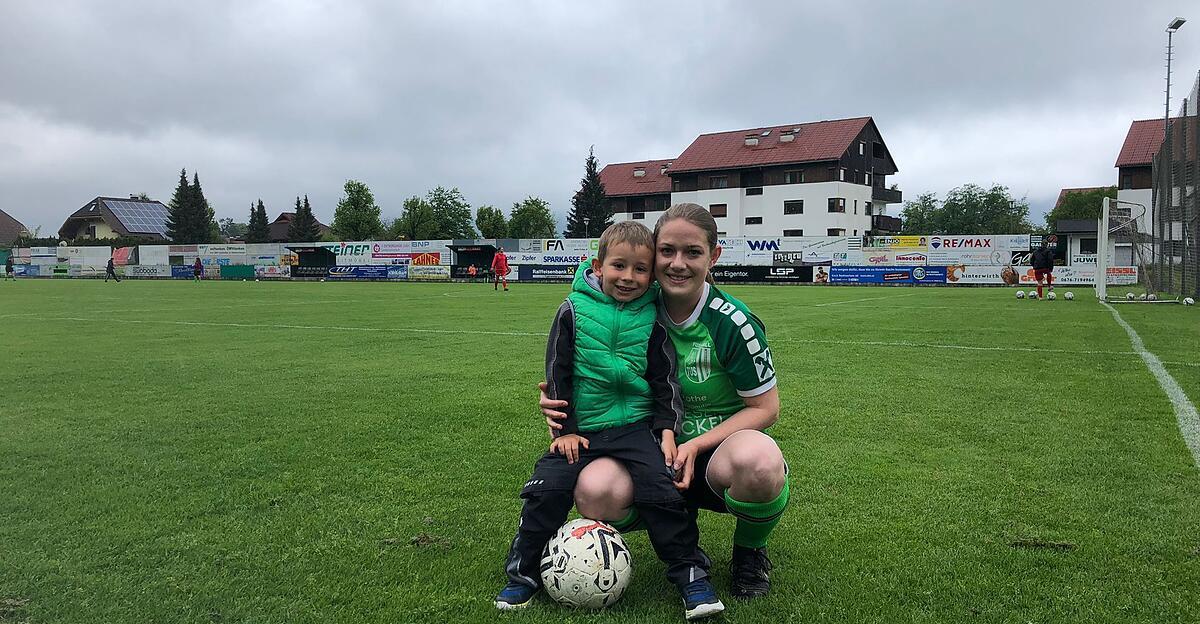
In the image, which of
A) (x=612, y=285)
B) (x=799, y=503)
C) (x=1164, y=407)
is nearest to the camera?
(x=612, y=285)

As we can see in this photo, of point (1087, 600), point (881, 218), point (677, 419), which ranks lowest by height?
point (1087, 600)

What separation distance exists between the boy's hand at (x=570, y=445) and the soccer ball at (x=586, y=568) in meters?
0.24

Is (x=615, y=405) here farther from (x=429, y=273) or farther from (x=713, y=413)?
(x=429, y=273)

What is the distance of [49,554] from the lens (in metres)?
3.04

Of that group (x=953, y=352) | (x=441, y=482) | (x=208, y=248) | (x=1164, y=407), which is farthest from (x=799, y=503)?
(x=208, y=248)

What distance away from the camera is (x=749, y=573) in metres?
2.79

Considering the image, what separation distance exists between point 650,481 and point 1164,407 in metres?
5.07

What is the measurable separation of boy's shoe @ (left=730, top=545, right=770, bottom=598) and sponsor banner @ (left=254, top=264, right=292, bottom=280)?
160 feet

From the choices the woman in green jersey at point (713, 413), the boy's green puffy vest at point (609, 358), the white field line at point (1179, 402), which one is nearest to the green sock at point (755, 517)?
the woman in green jersey at point (713, 413)

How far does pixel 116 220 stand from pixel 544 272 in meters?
83.1

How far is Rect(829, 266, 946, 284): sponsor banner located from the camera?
34.3 meters

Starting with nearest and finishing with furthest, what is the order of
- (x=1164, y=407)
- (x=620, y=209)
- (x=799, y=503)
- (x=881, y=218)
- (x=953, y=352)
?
(x=799, y=503), (x=1164, y=407), (x=953, y=352), (x=881, y=218), (x=620, y=209)

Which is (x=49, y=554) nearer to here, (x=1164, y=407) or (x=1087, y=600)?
(x=1087, y=600)

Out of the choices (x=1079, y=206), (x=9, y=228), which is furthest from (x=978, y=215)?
(x=9, y=228)
